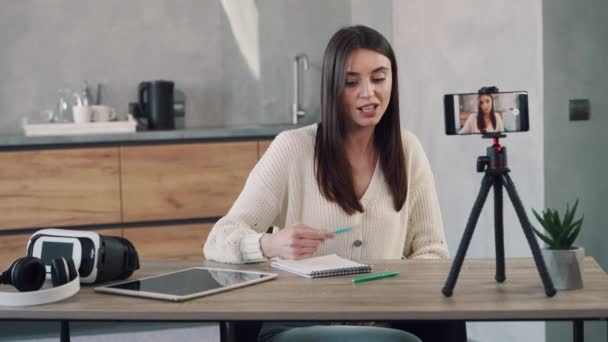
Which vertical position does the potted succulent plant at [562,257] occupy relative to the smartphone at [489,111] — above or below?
below

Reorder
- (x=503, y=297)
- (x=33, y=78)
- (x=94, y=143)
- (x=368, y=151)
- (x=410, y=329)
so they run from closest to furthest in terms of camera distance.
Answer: (x=503, y=297) < (x=410, y=329) < (x=368, y=151) < (x=94, y=143) < (x=33, y=78)

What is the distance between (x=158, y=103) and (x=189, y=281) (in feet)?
9.18

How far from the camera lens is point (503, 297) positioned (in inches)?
68.8

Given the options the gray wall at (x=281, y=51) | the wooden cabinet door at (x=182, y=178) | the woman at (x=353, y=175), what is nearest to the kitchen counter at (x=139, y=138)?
the wooden cabinet door at (x=182, y=178)

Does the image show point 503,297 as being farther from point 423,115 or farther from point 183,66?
point 183,66

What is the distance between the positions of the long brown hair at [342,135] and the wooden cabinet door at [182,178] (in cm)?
185

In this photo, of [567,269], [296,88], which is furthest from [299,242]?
[296,88]

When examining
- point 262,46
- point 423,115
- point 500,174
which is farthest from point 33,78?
point 500,174

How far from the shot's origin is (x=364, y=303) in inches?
67.2

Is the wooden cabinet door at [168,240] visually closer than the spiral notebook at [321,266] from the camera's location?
No

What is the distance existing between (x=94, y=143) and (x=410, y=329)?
231 cm

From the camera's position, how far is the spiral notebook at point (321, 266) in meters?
1.99

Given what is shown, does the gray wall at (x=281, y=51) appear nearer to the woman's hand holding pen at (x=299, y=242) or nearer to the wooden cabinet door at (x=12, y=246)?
the wooden cabinet door at (x=12, y=246)

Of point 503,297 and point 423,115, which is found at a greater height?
point 423,115
